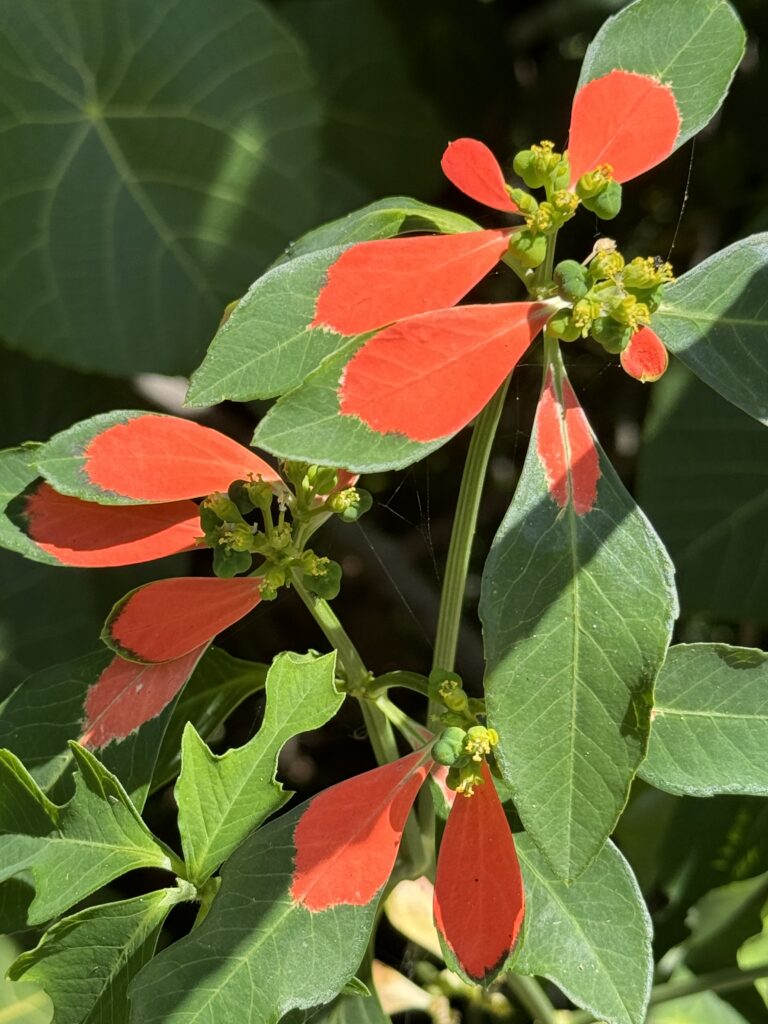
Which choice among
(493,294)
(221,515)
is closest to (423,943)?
(221,515)

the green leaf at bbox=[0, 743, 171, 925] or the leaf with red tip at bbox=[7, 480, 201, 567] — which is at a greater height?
the leaf with red tip at bbox=[7, 480, 201, 567]

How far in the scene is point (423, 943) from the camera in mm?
1048

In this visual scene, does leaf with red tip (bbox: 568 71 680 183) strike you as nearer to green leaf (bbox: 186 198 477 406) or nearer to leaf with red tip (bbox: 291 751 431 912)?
green leaf (bbox: 186 198 477 406)

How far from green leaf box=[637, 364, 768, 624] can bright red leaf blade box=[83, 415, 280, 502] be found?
0.52 metres

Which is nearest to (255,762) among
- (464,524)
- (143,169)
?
(464,524)

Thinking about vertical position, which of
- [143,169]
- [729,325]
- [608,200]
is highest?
[143,169]

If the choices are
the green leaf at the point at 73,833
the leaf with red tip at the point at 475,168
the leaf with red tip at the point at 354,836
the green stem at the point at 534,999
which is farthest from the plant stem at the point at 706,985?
the leaf with red tip at the point at 475,168

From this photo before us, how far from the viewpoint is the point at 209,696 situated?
2.87 ft

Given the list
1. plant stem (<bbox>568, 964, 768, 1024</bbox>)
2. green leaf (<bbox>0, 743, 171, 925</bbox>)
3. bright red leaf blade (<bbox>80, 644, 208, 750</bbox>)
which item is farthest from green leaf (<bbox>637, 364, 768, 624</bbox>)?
green leaf (<bbox>0, 743, 171, 925</bbox>)

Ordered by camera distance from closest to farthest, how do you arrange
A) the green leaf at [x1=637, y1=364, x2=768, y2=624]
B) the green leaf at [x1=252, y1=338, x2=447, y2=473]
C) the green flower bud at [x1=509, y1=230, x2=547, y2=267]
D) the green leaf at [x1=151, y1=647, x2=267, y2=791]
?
the green leaf at [x1=252, y1=338, x2=447, y2=473] < the green flower bud at [x1=509, y1=230, x2=547, y2=267] < the green leaf at [x1=151, y1=647, x2=267, y2=791] < the green leaf at [x1=637, y1=364, x2=768, y2=624]

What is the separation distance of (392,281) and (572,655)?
0.24m

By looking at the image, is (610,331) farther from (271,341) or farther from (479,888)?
(479,888)

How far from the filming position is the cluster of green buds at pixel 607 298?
1.97 feet

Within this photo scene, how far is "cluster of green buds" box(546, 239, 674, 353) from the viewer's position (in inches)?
23.6
